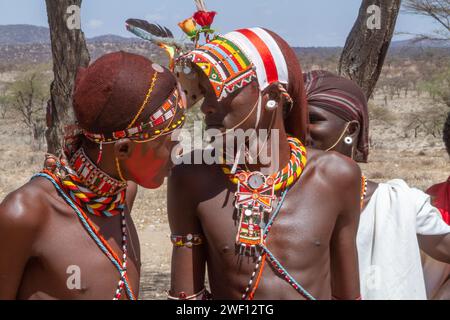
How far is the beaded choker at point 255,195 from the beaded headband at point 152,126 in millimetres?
325

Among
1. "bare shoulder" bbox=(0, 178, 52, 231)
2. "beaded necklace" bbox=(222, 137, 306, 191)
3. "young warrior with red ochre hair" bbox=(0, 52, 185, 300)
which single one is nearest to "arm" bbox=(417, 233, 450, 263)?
"beaded necklace" bbox=(222, 137, 306, 191)

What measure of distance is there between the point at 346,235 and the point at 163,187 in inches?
419

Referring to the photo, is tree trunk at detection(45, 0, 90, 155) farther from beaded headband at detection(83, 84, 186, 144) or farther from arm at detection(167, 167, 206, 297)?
beaded headband at detection(83, 84, 186, 144)

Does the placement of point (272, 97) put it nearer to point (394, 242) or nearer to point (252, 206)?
point (252, 206)

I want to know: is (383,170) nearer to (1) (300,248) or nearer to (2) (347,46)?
(2) (347,46)

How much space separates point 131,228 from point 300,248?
0.59 meters

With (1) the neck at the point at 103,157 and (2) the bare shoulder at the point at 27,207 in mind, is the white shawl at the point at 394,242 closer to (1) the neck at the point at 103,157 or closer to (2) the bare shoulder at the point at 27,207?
(1) the neck at the point at 103,157

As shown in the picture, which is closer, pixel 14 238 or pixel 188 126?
pixel 14 238

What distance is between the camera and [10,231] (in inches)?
73.0

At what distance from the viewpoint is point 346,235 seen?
2320 millimetres

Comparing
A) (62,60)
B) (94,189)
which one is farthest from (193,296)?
(62,60)

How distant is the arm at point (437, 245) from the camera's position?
8.64 ft

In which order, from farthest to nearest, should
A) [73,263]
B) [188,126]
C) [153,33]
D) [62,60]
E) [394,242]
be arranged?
[188,126] → [62,60] → [394,242] → [153,33] → [73,263]

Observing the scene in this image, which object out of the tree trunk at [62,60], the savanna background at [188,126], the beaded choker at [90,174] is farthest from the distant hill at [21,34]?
the beaded choker at [90,174]
